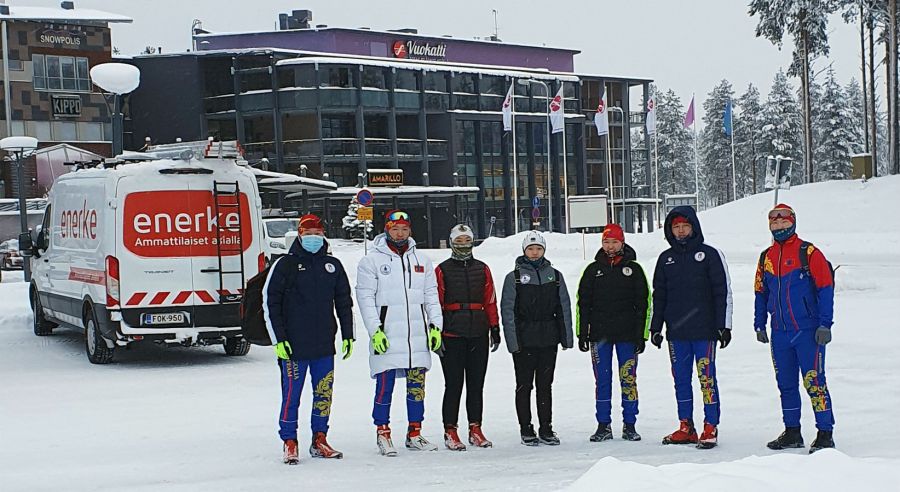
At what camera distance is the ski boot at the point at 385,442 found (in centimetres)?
840

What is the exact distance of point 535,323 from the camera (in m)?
8.73

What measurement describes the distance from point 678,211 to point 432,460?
2700 mm

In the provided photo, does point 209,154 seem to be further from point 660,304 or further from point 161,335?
point 660,304

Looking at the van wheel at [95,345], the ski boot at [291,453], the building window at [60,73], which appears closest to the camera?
the ski boot at [291,453]

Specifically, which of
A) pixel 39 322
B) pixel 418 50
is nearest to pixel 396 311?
pixel 39 322

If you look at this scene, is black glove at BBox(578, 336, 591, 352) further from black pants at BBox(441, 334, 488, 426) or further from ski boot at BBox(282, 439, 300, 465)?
ski boot at BBox(282, 439, 300, 465)

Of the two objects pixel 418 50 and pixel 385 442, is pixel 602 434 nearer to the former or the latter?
pixel 385 442

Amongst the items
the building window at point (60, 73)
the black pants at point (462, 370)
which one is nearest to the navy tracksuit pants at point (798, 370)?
the black pants at point (462, 370)

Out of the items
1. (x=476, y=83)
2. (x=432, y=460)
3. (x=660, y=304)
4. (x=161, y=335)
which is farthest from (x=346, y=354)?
(x=476, y=83)

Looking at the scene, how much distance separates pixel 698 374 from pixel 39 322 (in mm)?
12760

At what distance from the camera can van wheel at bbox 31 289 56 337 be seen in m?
17.9

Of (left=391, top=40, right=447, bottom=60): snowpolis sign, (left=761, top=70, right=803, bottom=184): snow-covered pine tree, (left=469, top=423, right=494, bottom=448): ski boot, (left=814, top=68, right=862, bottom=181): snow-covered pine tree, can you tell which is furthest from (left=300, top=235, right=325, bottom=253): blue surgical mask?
(left=761, top=70, right=803, bottom=184): snow-covered pine tree

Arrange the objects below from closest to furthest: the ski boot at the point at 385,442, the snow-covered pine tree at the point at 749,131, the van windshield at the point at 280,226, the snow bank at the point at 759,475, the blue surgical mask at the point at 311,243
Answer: the snow bank at the point at 759,475 < the blue surgical mask at the point at 311,243 < the ski boot at the point at 385,442 < the van windshield at the point at 280,226 < the snow-covered pine tree at the point at 749,131

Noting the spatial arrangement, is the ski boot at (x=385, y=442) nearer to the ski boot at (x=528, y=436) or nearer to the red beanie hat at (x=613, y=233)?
the ski boot at (x=528, y=436)
